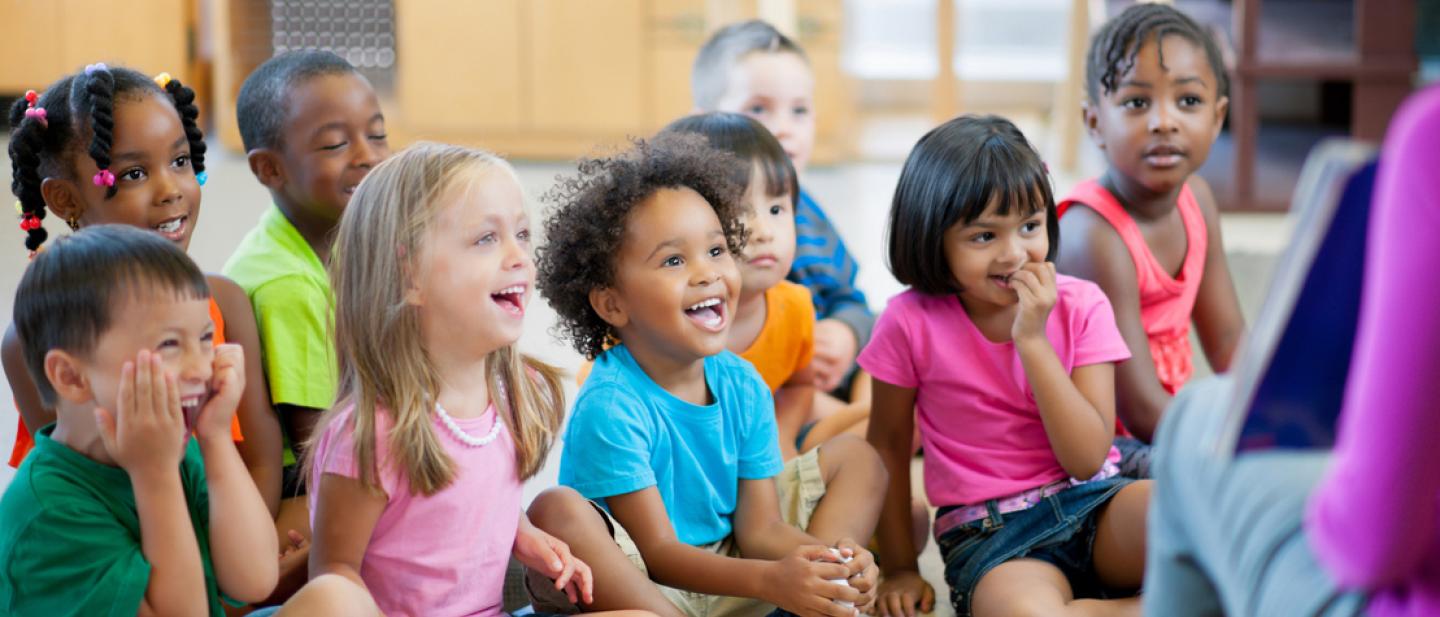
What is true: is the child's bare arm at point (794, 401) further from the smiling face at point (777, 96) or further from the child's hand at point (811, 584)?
the child's hand at point (811, 584)

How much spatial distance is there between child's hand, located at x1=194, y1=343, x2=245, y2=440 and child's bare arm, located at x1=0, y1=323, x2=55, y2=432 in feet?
0.85

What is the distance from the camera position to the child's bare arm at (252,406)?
61.3 inches

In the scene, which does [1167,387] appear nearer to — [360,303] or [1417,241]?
[360,303]

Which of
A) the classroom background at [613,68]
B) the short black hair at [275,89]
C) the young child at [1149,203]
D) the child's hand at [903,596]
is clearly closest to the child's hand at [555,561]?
the child's hand at [903,596]

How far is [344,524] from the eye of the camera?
4.32ft

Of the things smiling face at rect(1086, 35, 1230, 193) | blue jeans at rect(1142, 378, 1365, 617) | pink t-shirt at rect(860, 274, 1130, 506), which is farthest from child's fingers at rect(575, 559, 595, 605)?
smiling face at rect(1086, 35, 1230, 193)

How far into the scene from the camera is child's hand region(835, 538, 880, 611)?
4.75ft

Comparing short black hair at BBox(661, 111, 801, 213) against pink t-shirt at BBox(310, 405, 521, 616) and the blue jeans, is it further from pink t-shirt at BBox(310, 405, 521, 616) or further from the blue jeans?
the blue jeans

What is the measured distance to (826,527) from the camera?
1.61 m

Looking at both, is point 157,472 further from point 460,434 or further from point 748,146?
point 748,146

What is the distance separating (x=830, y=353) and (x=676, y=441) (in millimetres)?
554

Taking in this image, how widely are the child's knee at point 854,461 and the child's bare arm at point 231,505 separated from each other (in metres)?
0.64

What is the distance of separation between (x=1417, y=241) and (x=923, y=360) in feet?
3.13

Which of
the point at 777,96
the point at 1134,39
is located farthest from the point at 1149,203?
the point at 777,96
